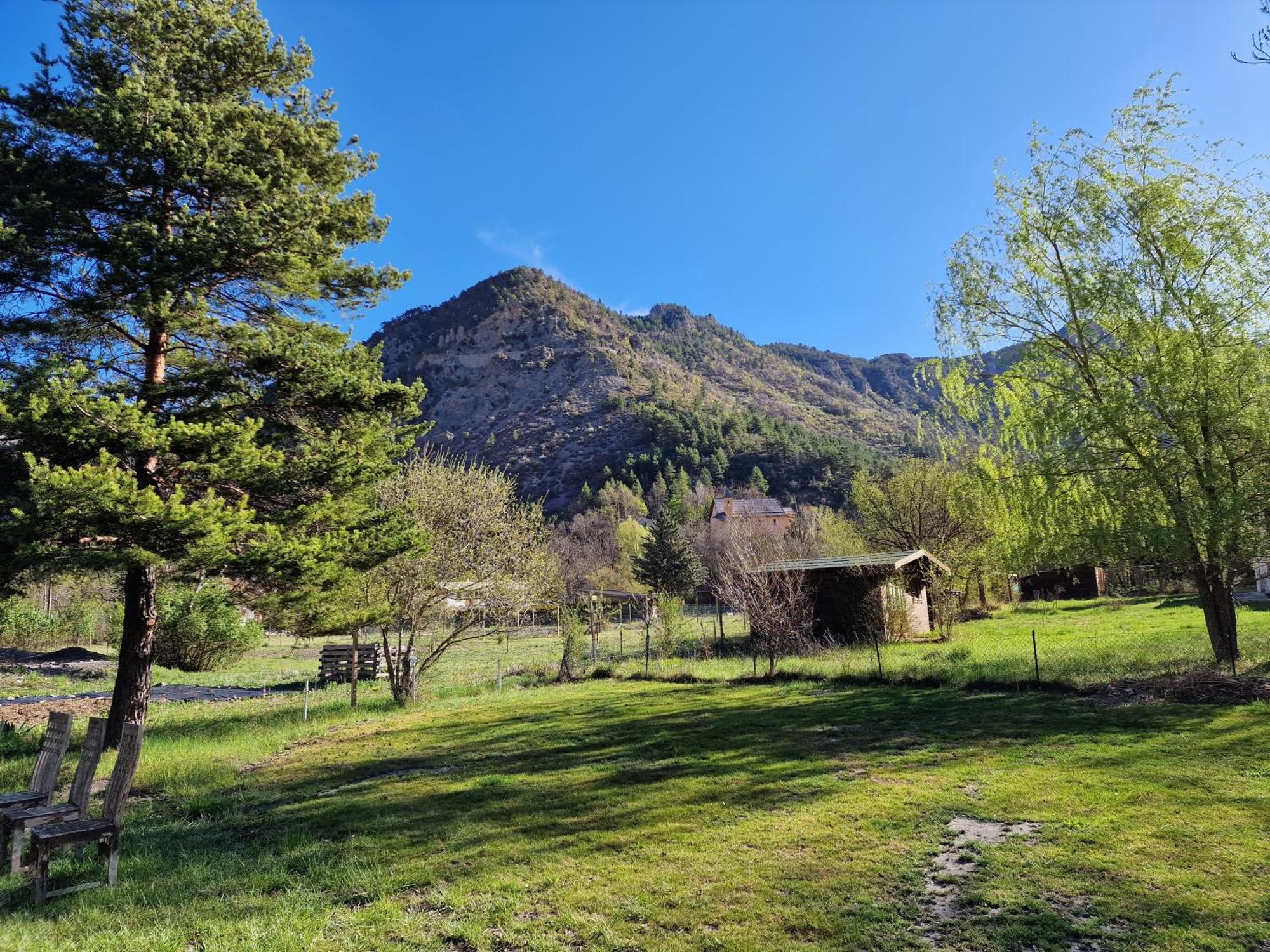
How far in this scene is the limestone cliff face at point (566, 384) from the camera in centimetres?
11712

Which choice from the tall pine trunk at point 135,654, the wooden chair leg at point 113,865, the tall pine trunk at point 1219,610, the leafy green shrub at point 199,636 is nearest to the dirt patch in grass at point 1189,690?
the tall pine trunk at point 1219,610

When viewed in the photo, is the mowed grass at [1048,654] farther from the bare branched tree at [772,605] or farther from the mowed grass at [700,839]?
the mowed grass at [700,839]

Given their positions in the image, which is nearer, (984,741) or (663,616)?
(984,741)

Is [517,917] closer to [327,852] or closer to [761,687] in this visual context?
[327,852]

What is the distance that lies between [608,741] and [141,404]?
8.10 m

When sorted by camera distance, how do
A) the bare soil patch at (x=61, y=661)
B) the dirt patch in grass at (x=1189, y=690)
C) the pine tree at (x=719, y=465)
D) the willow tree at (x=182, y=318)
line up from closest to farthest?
the willow tree at (x=182, y=318) < the dirt patch in grass at (x=1189, y=690) < the bare soil patch at (x=61, y=661) < the pine tree at (x=719, y=465)

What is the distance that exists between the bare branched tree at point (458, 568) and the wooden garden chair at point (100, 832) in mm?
9999

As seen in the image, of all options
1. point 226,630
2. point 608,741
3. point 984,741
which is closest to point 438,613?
point 608,741

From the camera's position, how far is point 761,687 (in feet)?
A: 53.0

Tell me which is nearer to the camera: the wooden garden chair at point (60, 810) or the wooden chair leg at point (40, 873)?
the wooden chair leg at point (40, 873)

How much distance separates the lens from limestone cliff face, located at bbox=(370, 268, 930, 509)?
117125mm

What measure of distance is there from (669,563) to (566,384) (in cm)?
8611

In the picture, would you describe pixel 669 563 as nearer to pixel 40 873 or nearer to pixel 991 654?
pixel 991 654

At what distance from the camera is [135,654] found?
32.8ft
